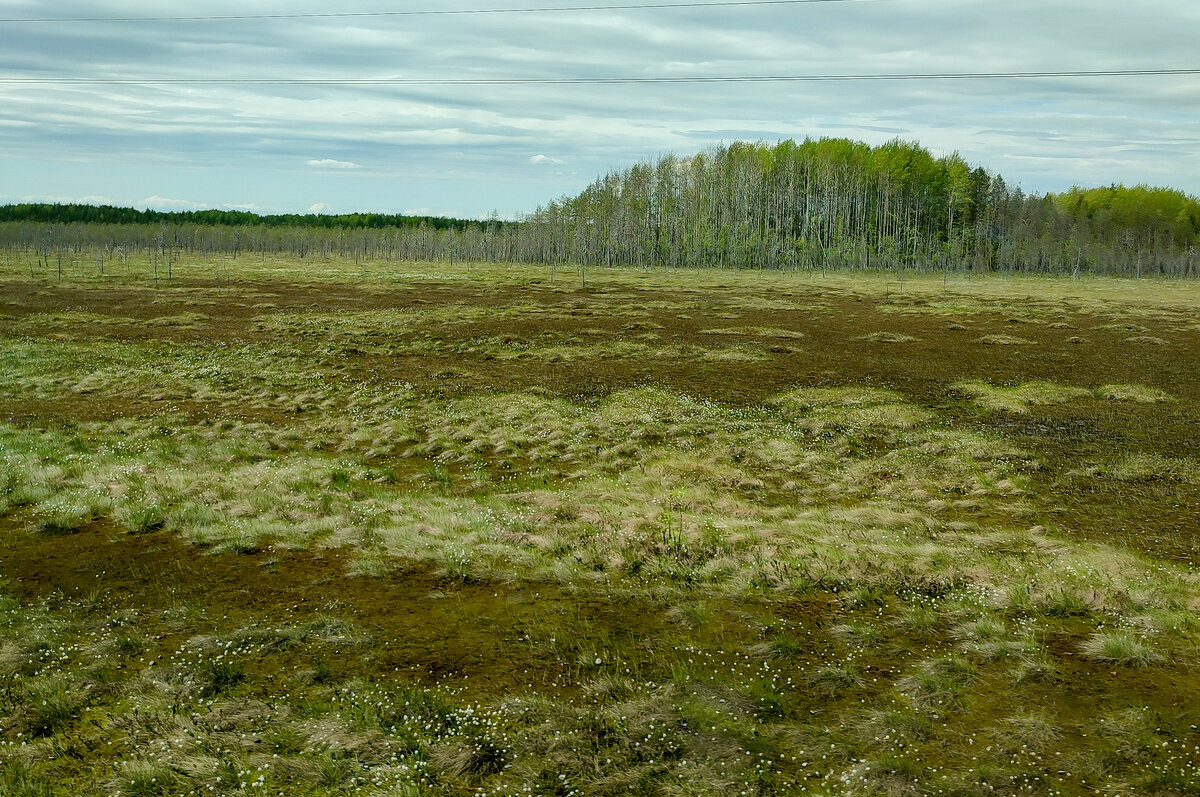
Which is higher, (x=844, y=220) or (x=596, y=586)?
(x=844, y=220)

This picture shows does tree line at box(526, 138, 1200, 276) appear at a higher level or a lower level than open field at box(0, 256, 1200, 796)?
higher

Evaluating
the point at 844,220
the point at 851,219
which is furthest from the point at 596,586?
the point at 851,219

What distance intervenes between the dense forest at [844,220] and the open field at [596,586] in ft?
404

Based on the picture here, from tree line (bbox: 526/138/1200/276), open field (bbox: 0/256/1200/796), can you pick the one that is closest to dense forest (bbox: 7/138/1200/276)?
tree line (bbox: 526/138/1200/276)

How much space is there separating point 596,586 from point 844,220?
162 meters

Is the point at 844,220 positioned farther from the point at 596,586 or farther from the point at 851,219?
the point at 596,586

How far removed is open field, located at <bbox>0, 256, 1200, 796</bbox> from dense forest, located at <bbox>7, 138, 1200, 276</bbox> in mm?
123274

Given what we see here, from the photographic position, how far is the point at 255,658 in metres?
11.5

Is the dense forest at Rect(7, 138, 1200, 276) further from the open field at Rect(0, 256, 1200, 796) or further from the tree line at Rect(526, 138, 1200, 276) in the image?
the open field at Rect(0, 256, 1200, 796)

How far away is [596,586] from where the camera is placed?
14.1 metres

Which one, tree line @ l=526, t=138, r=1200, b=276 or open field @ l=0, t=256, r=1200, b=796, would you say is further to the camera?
tree line @ l=526, t=138, r=1200, b=276

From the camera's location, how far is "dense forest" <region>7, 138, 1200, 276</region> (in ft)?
508

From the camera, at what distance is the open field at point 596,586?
916 cm

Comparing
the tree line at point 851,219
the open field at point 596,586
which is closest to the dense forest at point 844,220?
the tree line at point 851,219
